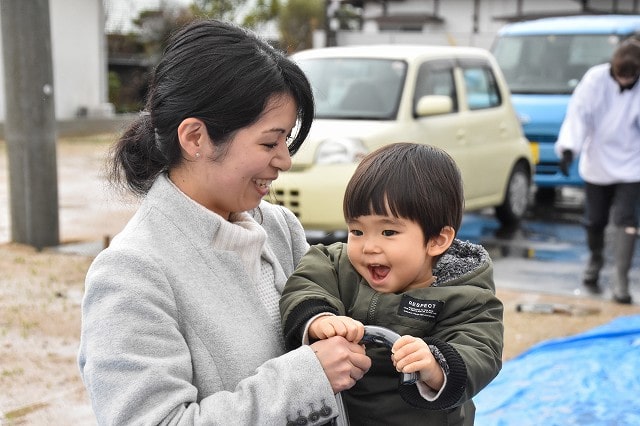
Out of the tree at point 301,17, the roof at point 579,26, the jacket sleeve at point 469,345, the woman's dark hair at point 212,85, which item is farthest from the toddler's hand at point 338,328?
the tree at point 301,17

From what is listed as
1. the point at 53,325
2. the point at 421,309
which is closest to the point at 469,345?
the point at 421,309

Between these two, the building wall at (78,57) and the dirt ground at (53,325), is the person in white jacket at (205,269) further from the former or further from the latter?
the building wall at (78,57)

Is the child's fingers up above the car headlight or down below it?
above

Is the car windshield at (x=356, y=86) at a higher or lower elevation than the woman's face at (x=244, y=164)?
lower

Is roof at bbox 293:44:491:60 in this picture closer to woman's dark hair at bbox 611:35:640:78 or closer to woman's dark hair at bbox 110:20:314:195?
woman's dark hair at bbox 611:35:640:78

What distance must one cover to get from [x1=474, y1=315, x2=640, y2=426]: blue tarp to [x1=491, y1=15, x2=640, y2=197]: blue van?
650 centimetres

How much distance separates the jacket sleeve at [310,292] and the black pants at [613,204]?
5.41 metres

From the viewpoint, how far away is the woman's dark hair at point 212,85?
1.87 metres

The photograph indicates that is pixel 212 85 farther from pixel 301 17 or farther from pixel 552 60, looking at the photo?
pixel 301 17

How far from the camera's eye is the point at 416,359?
1.75 metres

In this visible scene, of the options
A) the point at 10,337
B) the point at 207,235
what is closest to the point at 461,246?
the point at 207,235

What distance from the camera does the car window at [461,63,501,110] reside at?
1005 centimetres

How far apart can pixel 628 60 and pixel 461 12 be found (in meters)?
27.4

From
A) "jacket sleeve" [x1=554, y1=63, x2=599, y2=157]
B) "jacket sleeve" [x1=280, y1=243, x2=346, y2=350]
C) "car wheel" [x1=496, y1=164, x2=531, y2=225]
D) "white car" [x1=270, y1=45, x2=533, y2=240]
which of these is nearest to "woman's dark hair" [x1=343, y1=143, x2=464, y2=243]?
"jacket sleeve" [x1=280, y1=243, x2=346, y2=350]
